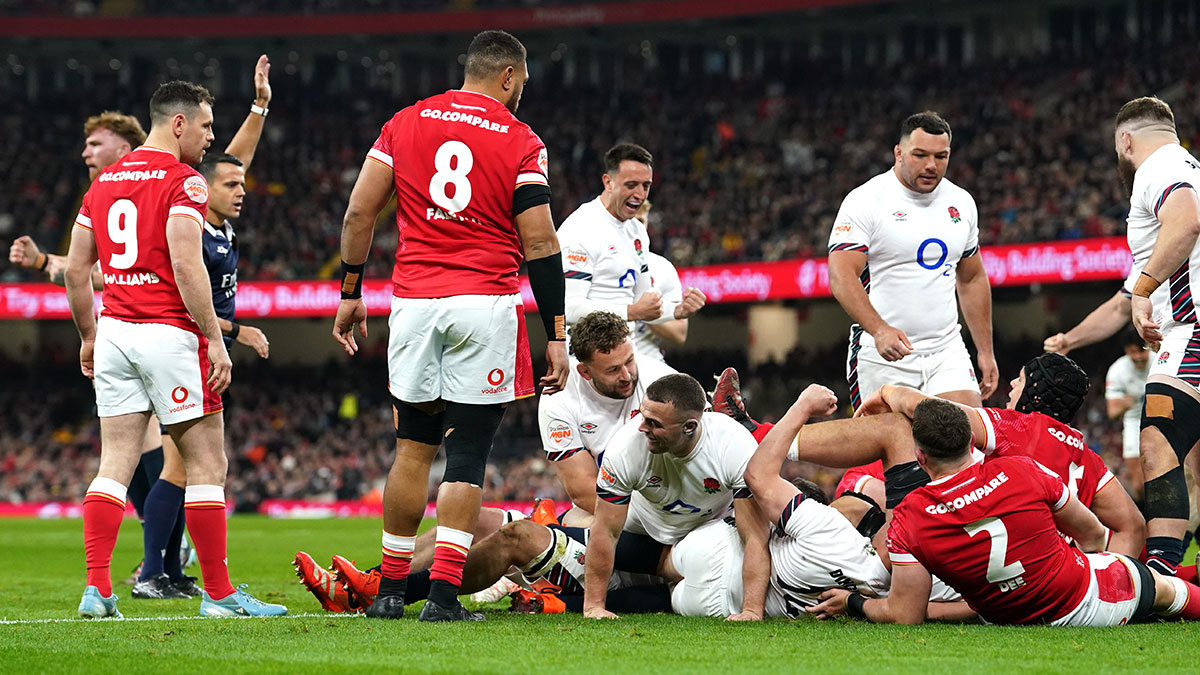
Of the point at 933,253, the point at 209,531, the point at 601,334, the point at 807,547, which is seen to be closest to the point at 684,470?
the point at 807,547

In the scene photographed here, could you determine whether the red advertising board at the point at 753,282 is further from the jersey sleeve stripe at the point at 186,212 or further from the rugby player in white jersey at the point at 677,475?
the jersey sleeve stripe at the point at 186,212

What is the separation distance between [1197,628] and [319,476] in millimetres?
23870

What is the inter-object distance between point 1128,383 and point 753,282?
1327cm

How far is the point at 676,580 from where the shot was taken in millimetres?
6074

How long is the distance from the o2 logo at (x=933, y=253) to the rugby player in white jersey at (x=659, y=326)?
184 centimetres

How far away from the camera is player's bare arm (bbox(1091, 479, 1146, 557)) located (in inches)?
225

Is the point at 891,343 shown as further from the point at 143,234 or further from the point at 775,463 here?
the point at 143,234

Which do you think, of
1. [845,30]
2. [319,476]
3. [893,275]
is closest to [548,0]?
[845,30]

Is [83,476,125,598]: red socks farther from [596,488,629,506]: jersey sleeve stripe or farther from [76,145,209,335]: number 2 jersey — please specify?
[596,488,629,506]: jersey sleeve stripe

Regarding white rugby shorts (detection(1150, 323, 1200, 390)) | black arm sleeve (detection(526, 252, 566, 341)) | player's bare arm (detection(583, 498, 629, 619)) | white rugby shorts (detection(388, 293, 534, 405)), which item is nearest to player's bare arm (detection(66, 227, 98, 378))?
white rugby shorts (detection(388, 293, 534, 405))

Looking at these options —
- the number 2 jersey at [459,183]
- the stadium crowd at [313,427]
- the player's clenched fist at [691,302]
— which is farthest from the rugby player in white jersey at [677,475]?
the stadium crowd at [313,427]

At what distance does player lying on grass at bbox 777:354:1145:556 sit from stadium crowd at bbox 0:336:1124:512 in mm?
15801

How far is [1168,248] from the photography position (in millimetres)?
6000

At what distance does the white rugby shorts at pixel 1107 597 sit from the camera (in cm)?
516
